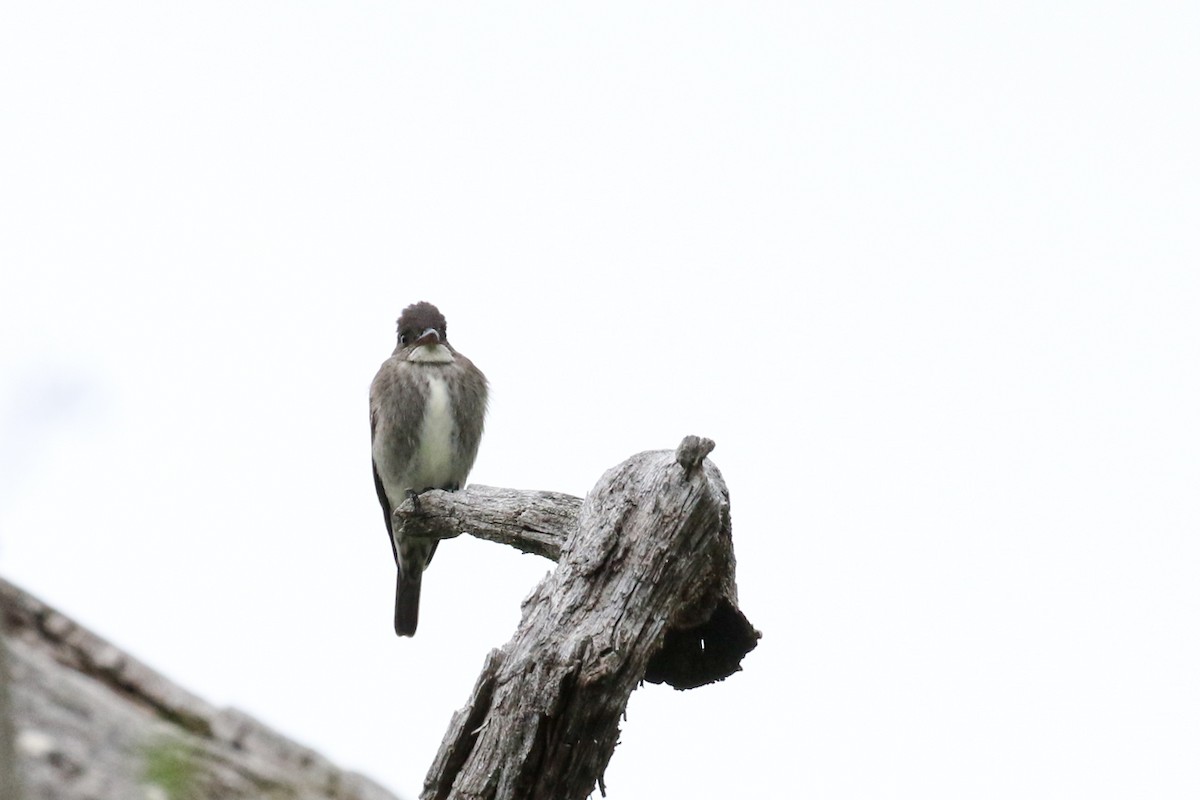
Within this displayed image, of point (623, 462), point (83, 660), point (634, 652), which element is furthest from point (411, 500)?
point (83, 660)

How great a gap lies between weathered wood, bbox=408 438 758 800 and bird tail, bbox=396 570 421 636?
167 inches

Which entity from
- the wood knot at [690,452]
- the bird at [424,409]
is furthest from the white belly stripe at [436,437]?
the wood knot at [690,452]

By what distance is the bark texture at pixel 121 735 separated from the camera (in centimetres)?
173

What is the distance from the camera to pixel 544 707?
4.86 metres

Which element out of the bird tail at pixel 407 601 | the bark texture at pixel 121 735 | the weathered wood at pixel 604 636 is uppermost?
the bird tail at pixel 407 601

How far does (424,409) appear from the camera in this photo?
30.7 ft

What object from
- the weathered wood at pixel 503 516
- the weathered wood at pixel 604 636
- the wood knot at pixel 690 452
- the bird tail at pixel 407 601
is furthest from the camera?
Answer: the bird tail at pixel 407 601

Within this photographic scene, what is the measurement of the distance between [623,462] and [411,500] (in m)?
2.21

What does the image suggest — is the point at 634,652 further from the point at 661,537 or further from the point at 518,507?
the point at 518,507

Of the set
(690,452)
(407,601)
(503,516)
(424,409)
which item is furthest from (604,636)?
(407,601)

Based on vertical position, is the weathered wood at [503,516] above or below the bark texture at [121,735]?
above

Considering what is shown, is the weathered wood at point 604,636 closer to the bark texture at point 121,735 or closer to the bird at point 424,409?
the bark texture at point 121,735

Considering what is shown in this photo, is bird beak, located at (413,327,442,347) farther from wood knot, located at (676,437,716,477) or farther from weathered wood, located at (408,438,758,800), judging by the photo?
wood knot, located at (676,437,716,477)

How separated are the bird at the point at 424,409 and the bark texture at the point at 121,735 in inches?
291
